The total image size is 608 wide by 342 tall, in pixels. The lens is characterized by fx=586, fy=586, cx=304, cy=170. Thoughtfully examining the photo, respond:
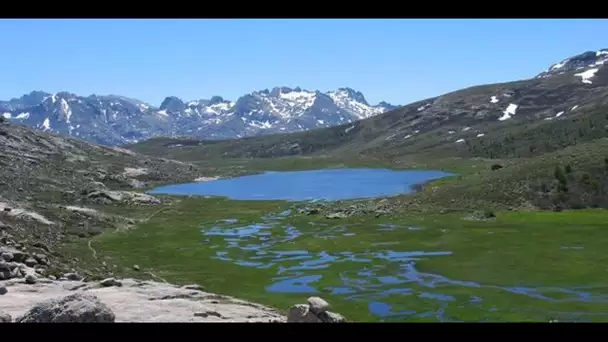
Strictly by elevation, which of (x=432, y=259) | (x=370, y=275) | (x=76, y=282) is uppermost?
(x=76, y=282)

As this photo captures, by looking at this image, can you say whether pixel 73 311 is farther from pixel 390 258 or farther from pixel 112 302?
pixel 390 258

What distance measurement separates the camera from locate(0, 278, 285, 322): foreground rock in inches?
1156

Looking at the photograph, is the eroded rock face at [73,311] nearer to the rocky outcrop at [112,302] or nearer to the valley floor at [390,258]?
the rocky outcrop at [112,302]

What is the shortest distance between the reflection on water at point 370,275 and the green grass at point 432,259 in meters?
0.35

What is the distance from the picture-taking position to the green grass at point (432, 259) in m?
50.3

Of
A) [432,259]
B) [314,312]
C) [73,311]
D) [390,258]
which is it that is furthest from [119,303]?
[432,259]

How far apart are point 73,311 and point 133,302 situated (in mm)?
14642

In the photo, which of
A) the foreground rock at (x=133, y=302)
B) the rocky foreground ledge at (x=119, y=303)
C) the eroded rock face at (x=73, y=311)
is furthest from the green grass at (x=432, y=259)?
the eroded rock face at (x=73, y=311)

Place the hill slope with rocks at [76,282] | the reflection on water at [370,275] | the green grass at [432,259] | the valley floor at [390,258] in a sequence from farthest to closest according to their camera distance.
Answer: the valley floor at [390,258]
the reflection on water at [370,275]
the green grass at [432,259]
the hill slope with rocks at [76,282]

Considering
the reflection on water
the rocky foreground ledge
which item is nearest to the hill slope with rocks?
the rocky foreground ledge

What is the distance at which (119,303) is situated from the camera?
41.0 metres

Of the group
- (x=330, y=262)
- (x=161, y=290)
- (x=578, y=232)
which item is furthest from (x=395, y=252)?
(x=161, y=290)
